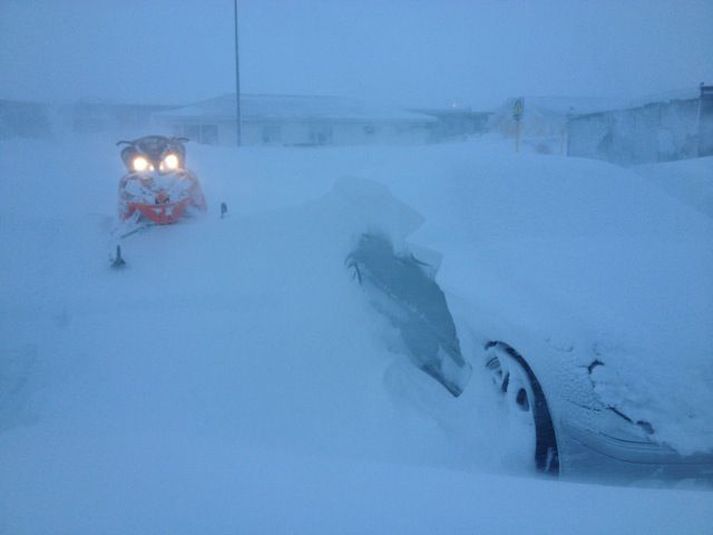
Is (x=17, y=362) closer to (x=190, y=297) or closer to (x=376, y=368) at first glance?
(x=190, y=297)

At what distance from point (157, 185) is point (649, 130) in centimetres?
1240

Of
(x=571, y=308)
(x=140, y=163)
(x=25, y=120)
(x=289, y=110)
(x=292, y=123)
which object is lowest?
(x=571, y=308)

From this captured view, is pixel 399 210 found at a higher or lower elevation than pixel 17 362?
higher

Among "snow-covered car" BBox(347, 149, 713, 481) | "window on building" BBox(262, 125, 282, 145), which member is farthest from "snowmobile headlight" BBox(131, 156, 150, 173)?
"window on building" BBox(262, 125, 282, 145)

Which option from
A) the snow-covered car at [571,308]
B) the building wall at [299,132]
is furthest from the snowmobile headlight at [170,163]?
the building wall at [299,132]

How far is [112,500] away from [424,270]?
2612 millimetres

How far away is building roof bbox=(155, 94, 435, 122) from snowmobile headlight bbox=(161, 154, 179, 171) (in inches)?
598

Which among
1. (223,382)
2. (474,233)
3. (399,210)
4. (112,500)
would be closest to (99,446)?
(112,500)

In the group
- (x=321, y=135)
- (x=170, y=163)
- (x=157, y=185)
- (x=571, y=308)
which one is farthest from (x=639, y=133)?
(x=321, y=135)

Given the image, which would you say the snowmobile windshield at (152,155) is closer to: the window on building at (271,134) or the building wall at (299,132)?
the building wall at (299,132)

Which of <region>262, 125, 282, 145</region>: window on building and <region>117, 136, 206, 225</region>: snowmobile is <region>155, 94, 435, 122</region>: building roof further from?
<region>117, 136, 206, 225</region>: snowmobile

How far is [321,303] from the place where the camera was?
509 centimetres

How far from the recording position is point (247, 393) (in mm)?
3717

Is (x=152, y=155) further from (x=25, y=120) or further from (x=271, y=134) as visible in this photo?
(x=271, y=134)
